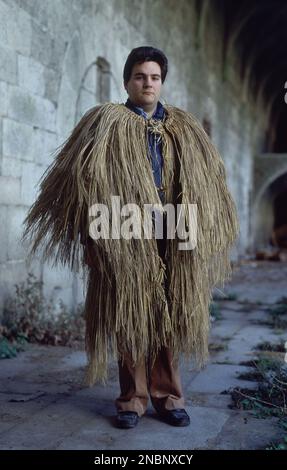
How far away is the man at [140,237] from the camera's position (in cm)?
268

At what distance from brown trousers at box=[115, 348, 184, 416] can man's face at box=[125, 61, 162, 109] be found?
1.01 meters

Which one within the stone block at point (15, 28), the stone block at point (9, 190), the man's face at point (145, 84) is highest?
the stone block at point (15, 28)

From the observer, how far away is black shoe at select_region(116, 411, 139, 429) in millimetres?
2719

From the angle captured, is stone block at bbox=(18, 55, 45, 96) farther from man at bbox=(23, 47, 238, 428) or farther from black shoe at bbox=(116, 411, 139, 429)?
black shoe at bbox=(116, 411, 139, 429)

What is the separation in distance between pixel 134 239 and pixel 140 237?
3cm

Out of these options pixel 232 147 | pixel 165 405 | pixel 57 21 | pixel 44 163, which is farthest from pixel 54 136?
pixel 232 147

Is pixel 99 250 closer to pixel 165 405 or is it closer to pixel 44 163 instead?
pixel 165 405

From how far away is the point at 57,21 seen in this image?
5.15 m

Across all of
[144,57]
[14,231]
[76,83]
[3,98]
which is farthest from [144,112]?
[76,83]

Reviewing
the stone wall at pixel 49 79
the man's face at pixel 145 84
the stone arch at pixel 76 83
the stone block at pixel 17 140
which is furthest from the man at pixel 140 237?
the stone arch at pixel 76 83

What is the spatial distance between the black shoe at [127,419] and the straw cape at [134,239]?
7.8 inches

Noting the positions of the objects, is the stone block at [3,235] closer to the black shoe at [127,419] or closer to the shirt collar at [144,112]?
the shirt collar at [144,112]
